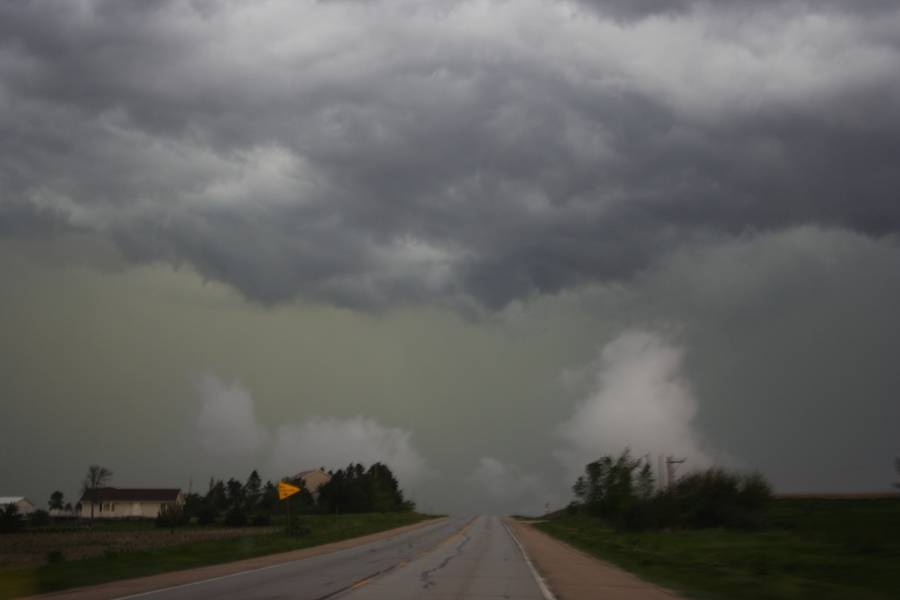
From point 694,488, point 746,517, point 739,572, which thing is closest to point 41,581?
point 739,572

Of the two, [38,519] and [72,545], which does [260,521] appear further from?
[72,545]

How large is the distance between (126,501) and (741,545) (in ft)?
445

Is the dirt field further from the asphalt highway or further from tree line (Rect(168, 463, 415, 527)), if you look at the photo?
tree line (Rect(168, 463, 415, 527))

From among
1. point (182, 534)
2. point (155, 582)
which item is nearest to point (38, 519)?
point (182, 534)

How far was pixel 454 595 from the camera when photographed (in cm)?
1939

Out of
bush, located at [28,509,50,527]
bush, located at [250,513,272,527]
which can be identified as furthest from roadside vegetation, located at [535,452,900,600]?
bush, located at [28,509,50,527]

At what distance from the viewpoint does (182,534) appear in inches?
2773

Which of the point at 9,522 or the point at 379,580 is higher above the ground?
the point at 9,522

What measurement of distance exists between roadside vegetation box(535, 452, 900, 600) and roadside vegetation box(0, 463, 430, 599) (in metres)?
16.1

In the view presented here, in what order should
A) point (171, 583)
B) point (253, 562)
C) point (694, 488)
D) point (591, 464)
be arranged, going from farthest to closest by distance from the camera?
point (591, 464) → point (694, 488) → point (253, 562) → point (171, 583)

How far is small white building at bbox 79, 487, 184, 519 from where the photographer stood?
5920 inches

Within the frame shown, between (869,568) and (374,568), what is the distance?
1497 centimetres

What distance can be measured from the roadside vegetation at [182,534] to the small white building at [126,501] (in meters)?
8.01

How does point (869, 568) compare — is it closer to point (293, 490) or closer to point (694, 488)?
point (293, 490)
